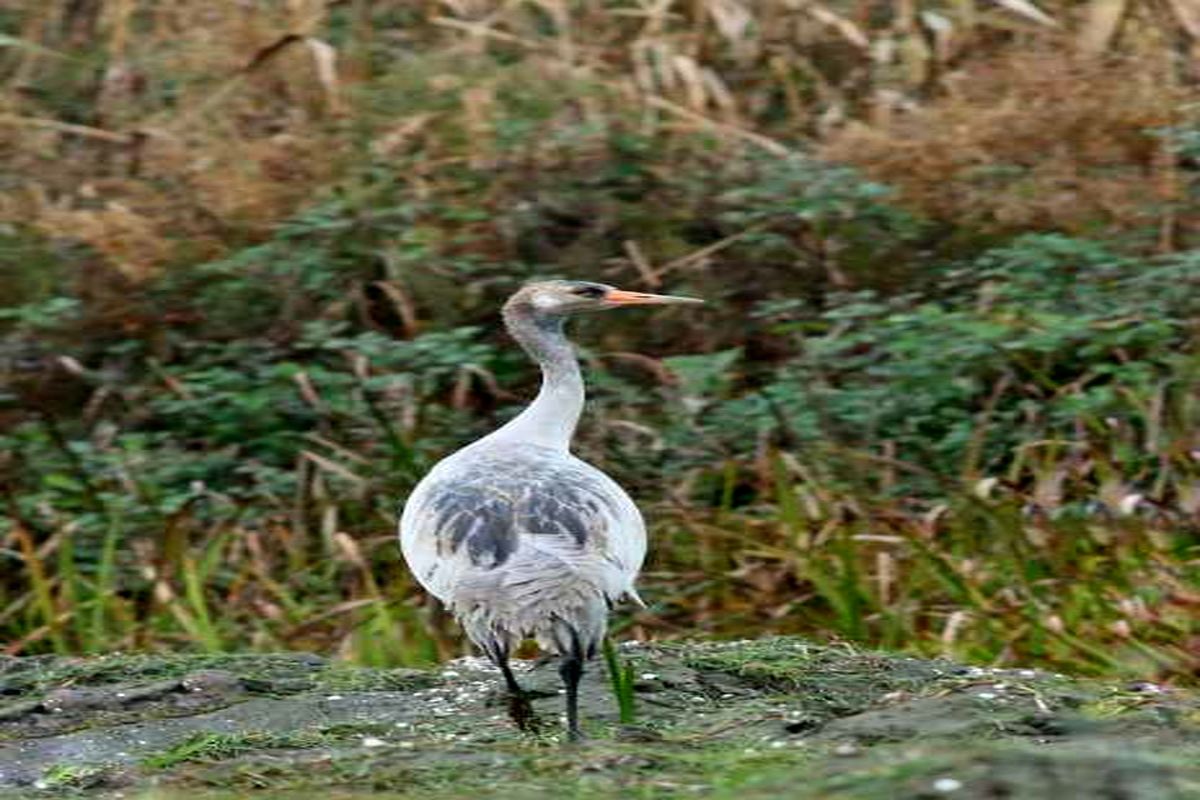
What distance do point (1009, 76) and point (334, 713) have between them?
210 inches

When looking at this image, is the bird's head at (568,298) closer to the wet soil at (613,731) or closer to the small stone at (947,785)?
the wet soil at (613,731)

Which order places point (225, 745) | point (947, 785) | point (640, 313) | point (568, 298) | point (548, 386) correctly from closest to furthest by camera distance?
point (947, 785), point (225, 745), point (548, 386), point (568, 298), point (640, 313)

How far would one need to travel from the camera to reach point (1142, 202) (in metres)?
9.76

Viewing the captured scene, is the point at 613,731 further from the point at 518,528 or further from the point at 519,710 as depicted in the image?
the point at 518,528

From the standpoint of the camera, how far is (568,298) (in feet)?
23.3

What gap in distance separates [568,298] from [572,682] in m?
1.85

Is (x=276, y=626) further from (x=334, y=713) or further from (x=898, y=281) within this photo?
(x=898, y=281)

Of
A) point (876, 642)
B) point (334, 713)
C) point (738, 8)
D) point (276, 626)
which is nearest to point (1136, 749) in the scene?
point (334, 713)

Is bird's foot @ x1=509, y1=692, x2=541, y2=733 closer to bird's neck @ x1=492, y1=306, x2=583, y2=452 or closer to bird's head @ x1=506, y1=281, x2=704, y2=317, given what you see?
bird's neck @ x1=492, y1=306, x2=583, y2=452

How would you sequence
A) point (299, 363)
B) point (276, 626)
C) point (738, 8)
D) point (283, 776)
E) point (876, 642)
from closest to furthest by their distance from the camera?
point (283, 776)
point (876, 642)
point (276, 626)
point (299, 363)
point (738, 8)

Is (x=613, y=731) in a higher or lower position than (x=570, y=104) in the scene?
lower

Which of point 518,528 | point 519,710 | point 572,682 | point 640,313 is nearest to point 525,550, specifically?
point 518,528

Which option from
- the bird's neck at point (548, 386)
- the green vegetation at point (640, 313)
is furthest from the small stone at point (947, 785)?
the green vegetation at point (640, 313)

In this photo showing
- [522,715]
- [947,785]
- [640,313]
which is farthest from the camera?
[640,313]
